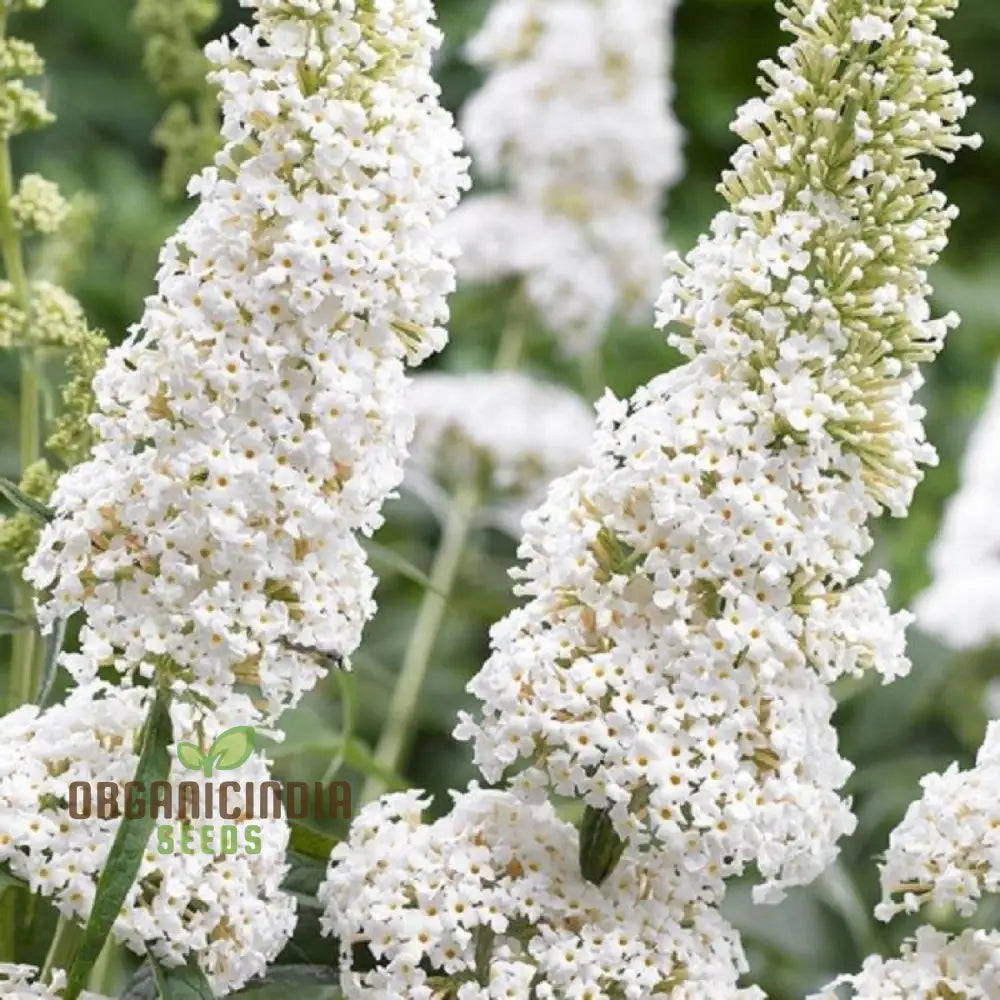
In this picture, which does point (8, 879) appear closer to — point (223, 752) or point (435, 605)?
point (223, 752)

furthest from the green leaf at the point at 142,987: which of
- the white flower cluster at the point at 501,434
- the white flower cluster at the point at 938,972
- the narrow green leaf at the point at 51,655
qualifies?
the white flower cluster at the point at 501,434

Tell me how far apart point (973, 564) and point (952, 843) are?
122 cm

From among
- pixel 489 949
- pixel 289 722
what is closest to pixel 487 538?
pixel 289 722

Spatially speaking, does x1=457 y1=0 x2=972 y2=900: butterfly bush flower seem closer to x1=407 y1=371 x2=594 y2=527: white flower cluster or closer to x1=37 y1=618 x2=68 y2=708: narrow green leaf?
x1=37 y1=618 x2=68 y2=708: narrow green leaf

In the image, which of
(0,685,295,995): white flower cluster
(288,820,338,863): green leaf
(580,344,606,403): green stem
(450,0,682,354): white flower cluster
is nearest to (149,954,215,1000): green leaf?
(0,685,295,995): white flower cluster

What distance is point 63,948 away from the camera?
0.98m

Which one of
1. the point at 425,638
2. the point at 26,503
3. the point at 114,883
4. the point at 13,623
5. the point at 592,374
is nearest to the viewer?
the point at 114,883

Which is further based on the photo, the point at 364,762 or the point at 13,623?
the point at 364,762

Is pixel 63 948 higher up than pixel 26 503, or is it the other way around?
pixel 26 503

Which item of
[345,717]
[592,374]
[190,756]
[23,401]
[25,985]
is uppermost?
[592,374]

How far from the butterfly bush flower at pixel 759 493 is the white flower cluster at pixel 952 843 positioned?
5 centimetres

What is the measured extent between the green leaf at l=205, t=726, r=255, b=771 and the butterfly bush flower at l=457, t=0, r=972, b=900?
4.4 inches

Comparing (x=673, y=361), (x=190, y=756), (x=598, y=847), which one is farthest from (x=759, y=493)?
(x=673, y=361)

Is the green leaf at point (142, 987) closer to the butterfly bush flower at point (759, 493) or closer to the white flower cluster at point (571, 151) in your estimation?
the butterfly bush flower at point (759, 493)
